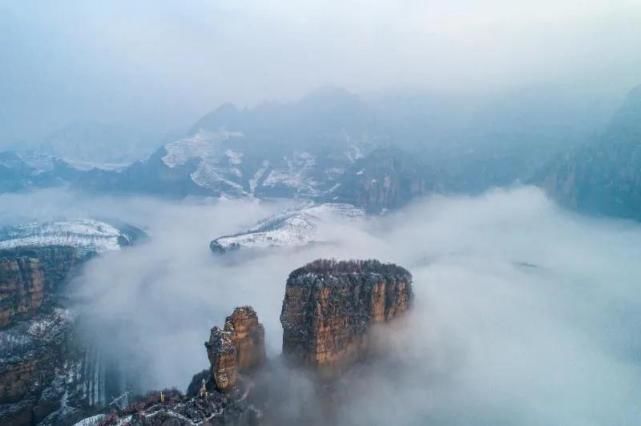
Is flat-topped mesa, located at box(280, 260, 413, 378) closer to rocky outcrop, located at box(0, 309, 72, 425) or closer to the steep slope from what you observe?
the steep slope

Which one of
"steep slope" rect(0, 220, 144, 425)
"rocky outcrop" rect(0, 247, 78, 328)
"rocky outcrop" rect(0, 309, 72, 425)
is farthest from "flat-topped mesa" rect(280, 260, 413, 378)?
"rocky outcrop" rect(0, 247, 78, 328)

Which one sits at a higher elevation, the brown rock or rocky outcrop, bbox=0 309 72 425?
the brown rock

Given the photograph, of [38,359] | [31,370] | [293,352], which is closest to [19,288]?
[38,359]

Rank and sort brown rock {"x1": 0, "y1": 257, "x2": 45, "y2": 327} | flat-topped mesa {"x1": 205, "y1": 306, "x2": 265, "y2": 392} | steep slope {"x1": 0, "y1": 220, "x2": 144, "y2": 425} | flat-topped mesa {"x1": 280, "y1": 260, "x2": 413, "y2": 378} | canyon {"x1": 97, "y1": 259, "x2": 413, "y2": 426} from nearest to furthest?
canyon {"x1": 97, "y1": 259, "x2": 413, "y2": 426}
flat-topped mesa {"x1": 205, "y1": 306, "x2": 265, "y2": 392}
flat-topped mesa {"x1": 280, "y1": 260, "x2": 413, "y2": 378}
steep slope {"x1": 0, "y1": 220, "x2": 144, "y2": 425}
brown rock {"x1": 0, "y1": 257, "x2": 45, "y2": 327}

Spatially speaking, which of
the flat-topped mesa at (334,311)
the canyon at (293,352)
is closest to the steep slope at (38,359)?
the canyon at (293,352)

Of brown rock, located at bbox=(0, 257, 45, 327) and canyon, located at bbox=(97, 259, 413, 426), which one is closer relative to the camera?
canyon, located at bbox=(97, 259, 413, 426)

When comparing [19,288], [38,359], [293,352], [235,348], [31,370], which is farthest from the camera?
[19,288]

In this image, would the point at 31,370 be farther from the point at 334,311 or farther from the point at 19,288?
the point at 334,311

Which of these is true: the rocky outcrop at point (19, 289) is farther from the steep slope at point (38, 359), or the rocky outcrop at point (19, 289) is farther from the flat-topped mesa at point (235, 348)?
the flat-topped mesa at point (235, 348)
